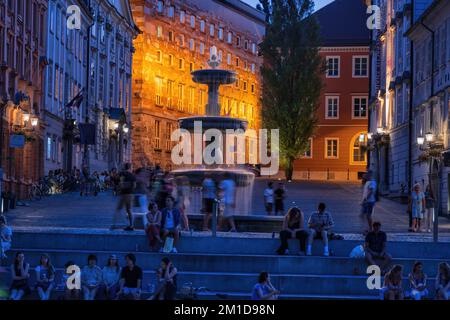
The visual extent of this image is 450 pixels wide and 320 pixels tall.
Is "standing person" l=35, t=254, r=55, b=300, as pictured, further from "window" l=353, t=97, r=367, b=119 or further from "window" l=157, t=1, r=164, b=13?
"window" l=157, t=1, r=164, b=13

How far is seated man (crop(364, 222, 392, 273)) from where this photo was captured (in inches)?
921

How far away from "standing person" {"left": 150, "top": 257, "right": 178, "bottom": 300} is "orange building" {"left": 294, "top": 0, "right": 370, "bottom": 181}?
67.9 meters

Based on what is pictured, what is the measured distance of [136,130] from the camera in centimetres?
9275

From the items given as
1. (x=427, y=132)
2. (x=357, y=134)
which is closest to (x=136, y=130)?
(x=357, y=134)

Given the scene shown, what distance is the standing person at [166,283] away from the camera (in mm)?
20172

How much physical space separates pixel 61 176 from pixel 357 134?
129 feet

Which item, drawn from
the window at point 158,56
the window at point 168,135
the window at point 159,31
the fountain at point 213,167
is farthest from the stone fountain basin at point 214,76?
the window at point 168,135

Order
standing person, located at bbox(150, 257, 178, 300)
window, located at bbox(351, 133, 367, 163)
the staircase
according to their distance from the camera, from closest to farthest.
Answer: standing person, located at bbox(150, 257, 178, 300) → the staircase → window, located at bbox(351, 133, 367, 163)

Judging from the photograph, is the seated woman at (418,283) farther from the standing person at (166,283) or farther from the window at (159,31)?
the window at (159,31)

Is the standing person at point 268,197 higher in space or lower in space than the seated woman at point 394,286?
higher

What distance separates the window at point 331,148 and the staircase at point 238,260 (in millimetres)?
62328

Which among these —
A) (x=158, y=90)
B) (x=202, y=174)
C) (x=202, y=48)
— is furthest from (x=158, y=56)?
(x=202, y=174)

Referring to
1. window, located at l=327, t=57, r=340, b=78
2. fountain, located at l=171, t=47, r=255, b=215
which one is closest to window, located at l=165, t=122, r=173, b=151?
window, located at l=327, t=57, r=340, b=78

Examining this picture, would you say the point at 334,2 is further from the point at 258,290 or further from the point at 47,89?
the point at 258,290
